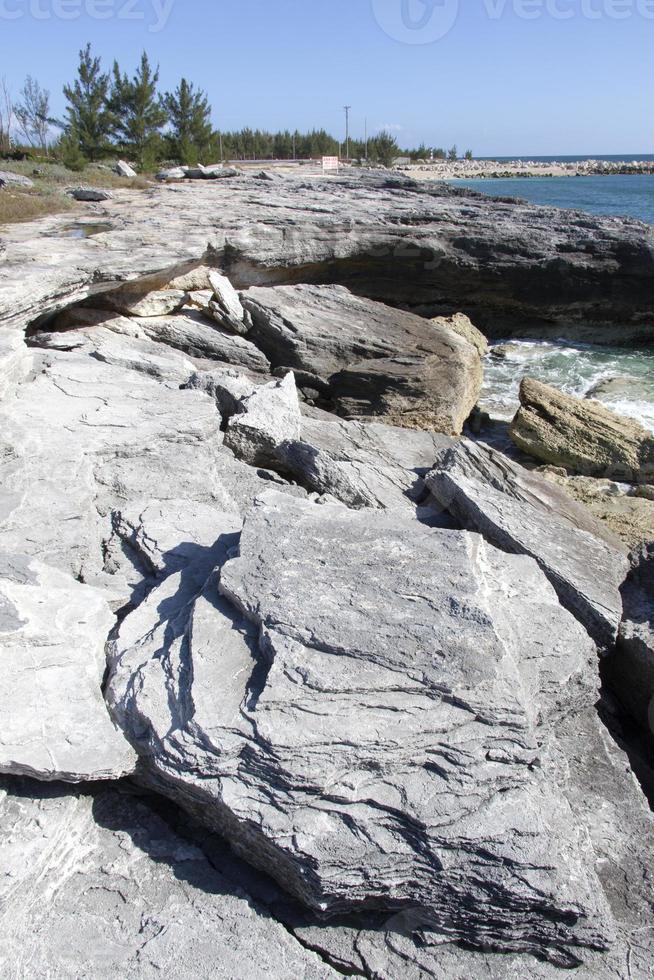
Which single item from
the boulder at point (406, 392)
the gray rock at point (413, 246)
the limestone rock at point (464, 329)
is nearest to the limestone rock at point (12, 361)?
the gray rock at point (413, 246)

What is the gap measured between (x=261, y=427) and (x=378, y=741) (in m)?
4.73

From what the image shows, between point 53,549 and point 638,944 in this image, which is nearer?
point 638,944

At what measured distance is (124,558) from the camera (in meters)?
5.22

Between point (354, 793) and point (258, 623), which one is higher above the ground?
point (258, 623)

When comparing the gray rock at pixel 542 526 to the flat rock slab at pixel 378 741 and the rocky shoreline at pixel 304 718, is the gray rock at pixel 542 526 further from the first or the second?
the flat rock slab at pixel 378 741

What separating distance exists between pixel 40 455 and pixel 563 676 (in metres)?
4.67

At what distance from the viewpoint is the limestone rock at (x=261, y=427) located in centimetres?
738

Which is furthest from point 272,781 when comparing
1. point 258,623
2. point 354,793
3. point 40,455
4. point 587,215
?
point 587,215

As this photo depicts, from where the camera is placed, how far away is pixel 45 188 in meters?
19.4

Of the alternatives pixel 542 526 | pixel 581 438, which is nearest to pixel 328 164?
pixel 581 438

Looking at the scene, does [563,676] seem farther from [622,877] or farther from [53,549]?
[53,549]

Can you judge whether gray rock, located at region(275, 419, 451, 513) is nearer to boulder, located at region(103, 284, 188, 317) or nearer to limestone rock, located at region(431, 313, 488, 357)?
boulder, located at region(103, 284, 188, 317)

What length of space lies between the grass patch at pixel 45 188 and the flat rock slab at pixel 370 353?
22.2ft

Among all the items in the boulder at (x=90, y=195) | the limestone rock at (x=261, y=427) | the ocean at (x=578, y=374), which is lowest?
Answer: the ocean at (x=578, y=374)
